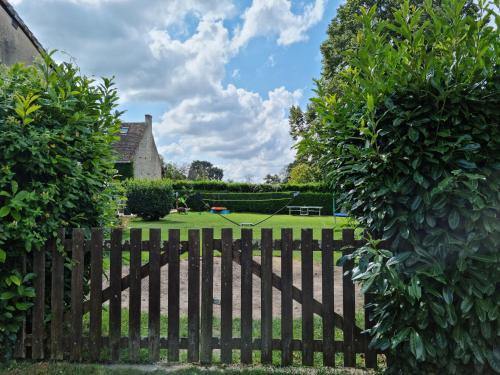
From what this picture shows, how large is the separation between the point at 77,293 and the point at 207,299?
117cm

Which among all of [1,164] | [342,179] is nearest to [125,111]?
[1,164]

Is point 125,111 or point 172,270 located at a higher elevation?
point 125,111

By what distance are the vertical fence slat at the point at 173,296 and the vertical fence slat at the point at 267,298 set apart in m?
0.76

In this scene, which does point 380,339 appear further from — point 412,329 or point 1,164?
point 1,164

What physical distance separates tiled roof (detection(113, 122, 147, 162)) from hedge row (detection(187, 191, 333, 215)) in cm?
705

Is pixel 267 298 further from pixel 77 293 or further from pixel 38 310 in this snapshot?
pixel 38 310

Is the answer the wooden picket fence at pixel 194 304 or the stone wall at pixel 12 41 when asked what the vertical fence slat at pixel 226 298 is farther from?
the stone wall at pixel 12 41

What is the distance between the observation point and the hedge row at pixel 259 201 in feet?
88.1

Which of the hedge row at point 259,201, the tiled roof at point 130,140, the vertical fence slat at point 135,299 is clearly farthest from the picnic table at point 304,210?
the vertical fence slat at point 135,299

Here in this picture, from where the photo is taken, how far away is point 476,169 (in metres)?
2.23

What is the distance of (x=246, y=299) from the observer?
2.97m

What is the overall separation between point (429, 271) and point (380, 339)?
26.9 inches

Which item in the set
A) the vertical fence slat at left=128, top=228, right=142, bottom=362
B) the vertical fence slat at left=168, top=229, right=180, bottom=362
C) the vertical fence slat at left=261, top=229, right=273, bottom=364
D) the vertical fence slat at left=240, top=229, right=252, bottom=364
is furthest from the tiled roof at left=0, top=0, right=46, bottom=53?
the vertical fence slat at left=261, top=229, right=273, bottom=364

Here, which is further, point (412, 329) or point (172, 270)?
point (172, 270)
